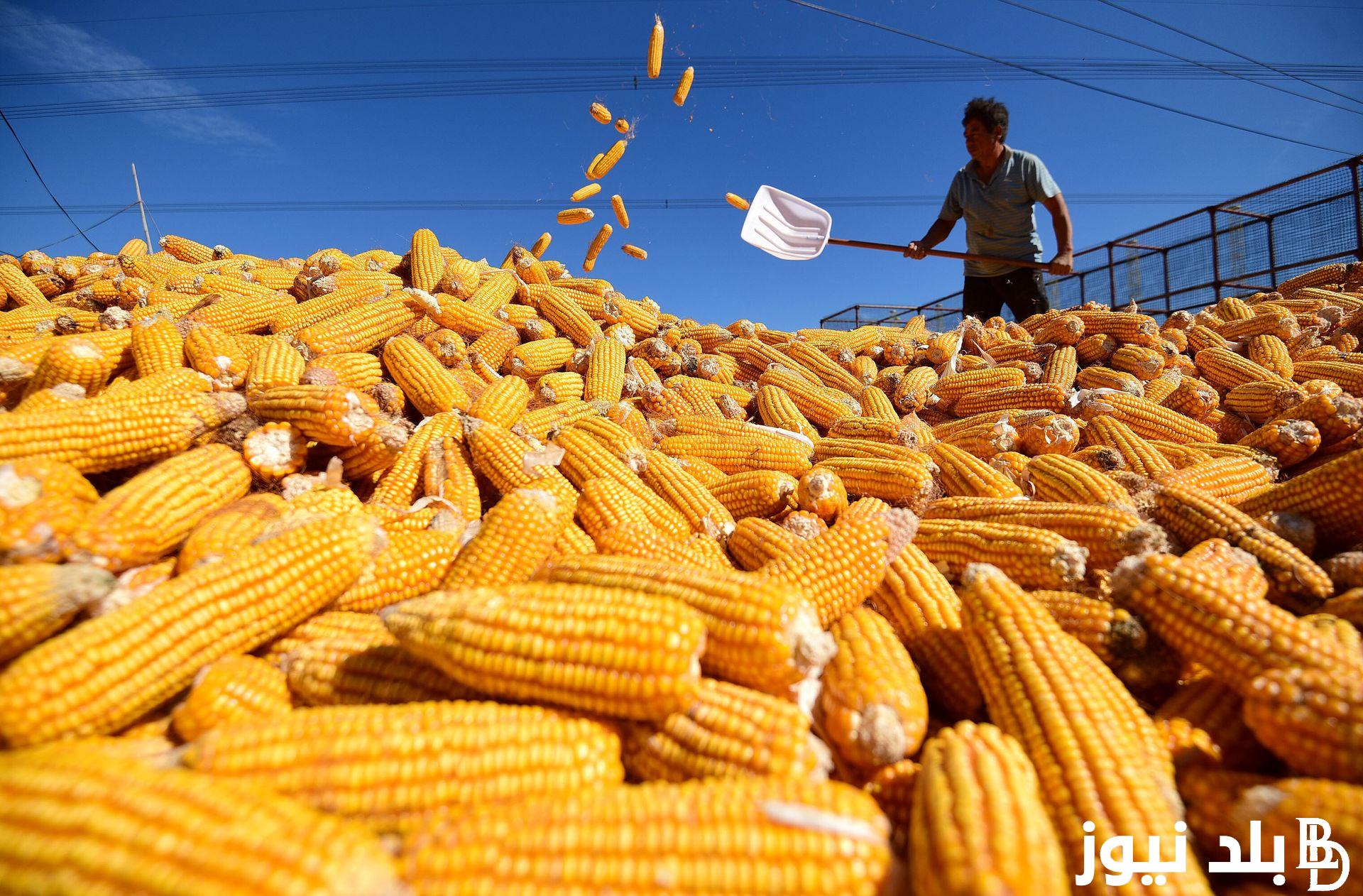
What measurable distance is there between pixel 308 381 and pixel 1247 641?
4518 mm

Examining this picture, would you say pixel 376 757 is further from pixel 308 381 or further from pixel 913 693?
pixel 308 381

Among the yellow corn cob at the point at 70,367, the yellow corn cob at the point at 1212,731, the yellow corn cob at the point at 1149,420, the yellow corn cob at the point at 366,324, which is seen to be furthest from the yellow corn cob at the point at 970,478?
the yellow corn cob at the point at 70,367

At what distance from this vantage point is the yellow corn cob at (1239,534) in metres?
2.27

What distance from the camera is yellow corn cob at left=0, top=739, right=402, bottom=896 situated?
1.13 m

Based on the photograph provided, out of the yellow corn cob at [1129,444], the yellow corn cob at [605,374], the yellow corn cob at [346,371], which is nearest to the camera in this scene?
the yellow corn cob at [346,371]

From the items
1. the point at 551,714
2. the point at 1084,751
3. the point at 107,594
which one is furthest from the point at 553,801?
the point at 107,594

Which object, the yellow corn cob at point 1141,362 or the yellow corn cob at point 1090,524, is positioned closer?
the yellow corn cob at point 1090,524

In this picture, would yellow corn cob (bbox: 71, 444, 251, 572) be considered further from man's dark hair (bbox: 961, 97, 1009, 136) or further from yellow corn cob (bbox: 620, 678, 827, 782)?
man's dark hair (bbox: 961, 97, 1009, 136)

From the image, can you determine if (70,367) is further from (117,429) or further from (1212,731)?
(1212,731)

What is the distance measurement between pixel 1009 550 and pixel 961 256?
26.1 ft

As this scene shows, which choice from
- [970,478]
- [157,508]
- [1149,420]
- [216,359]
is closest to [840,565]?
[970,478]

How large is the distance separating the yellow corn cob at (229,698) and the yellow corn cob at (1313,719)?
2707 mm

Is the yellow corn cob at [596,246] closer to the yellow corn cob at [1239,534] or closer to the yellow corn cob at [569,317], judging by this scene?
the yellow corn cob at [569,317]

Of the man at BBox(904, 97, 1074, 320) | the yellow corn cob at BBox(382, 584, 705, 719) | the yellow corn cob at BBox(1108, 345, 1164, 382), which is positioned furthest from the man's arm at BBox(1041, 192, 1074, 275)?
the yellow corn cob at BBox(382, 584, 705, 719)
